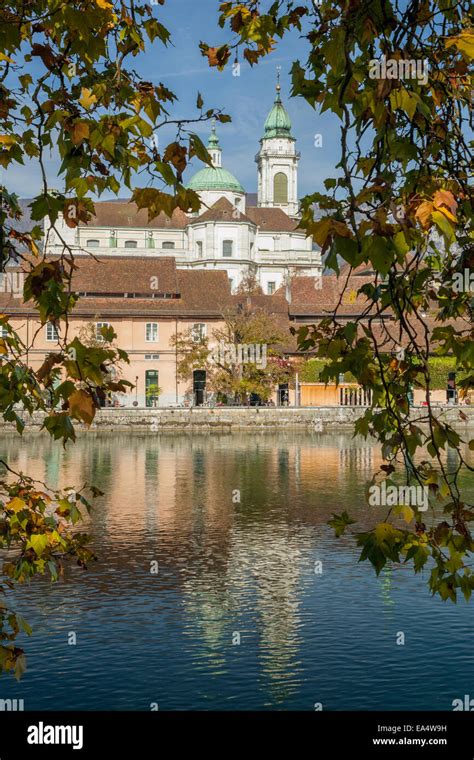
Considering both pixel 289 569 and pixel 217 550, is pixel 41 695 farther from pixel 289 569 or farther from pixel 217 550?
→ pixel 217 550

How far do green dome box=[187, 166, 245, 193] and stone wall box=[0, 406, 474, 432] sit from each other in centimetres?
5699

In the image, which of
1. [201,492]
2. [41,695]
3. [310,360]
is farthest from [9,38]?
[310,360]

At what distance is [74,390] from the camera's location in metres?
4.27

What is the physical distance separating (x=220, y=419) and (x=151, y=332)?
10.9 m

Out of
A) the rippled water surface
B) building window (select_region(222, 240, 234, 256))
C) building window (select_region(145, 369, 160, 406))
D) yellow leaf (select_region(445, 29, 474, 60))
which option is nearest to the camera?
yellow leaf (select_region(445, 29, 474, 60))

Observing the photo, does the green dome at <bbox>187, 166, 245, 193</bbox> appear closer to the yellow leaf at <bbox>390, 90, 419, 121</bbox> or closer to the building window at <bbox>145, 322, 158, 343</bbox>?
the building window at <bbox>145, 322, 158, 343</bbox>

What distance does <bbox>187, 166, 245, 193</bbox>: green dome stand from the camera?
115125mm

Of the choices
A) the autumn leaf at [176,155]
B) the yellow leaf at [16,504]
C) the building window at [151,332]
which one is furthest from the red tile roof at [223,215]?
the autumn leaf at [176,155]

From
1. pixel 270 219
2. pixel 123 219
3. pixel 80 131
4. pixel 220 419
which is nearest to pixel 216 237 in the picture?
pixel 123 219

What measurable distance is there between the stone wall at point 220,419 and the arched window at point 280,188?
79653 mm

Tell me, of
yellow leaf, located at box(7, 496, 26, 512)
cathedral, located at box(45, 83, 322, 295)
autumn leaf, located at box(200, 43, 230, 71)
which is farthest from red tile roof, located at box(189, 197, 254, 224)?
autumn leaf, located at box(200, 43, 230, 71)

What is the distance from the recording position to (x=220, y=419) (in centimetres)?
6156

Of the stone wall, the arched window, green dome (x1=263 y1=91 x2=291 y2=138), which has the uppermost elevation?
green dome (x1=263 y1=91 x2=291 y2=138)

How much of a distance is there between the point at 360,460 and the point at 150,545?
851 inches
